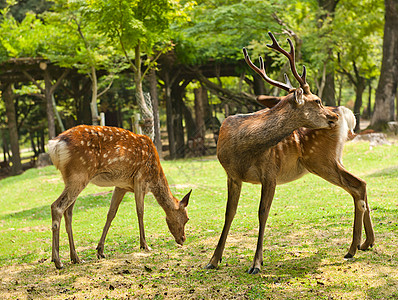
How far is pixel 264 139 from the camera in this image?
4258 millimetres

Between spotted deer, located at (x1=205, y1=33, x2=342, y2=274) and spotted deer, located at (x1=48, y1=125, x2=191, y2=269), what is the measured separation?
56.6 inches

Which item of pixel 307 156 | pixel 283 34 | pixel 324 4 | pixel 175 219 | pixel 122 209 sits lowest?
pixel 122 209

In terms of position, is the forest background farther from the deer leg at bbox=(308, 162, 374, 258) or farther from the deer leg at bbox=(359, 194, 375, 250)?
the deer leg at bbox=(359, 194, 375, 250)

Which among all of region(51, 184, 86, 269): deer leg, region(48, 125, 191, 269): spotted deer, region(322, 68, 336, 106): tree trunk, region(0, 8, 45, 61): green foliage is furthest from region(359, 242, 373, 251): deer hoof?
region(322, 68, 336, 106): tree trunk

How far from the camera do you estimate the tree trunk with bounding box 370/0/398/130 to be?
58.0 ft

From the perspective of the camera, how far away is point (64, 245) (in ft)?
20.6

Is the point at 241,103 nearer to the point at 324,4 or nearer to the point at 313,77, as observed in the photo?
the point at 313,77

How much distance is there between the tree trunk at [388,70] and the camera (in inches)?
696

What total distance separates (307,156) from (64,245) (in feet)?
11.8

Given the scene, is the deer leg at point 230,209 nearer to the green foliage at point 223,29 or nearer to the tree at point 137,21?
the tree at point 137,21

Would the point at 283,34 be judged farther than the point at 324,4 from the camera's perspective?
No

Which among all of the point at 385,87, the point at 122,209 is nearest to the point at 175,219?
the point at 122,209

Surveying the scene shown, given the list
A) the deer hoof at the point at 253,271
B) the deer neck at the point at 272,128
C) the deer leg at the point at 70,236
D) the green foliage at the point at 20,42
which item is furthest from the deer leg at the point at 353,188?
the green foliage at the point at 20,42

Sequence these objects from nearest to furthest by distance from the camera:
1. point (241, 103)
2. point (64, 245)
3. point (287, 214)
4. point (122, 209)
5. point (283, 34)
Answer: point (64, 245) → point (287, 214) → point (122, 209) → point (283, 34) → point (241, 103)
